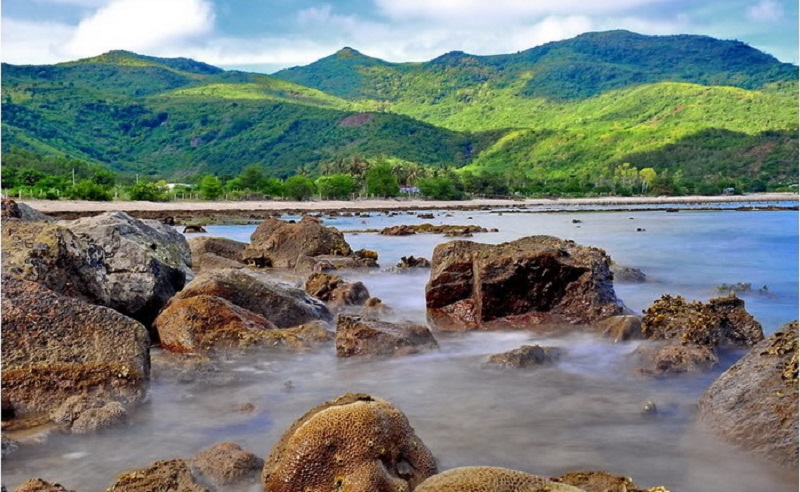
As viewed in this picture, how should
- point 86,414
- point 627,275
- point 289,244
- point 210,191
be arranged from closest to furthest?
1. point 86,414
2. point 627,275
3. point 289,244
4. point 210,191

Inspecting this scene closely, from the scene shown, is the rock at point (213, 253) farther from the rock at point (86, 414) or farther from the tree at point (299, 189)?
the tree at point (299, 189)

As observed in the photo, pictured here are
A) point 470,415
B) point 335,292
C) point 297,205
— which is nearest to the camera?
point 470,415

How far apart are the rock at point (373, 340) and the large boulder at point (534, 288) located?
2.34 meters

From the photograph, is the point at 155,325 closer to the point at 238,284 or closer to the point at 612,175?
the point at 238,284

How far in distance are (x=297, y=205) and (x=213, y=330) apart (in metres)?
82.3

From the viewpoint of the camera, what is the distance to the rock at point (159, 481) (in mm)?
5168

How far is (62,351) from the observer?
8.00 meters

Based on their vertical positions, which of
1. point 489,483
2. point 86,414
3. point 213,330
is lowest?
point 86,414

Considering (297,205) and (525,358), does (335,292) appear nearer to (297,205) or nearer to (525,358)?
(525,358)

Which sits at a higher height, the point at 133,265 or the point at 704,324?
the point at 133,265

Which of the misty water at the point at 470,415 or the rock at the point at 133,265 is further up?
the rock at the point at 133,265

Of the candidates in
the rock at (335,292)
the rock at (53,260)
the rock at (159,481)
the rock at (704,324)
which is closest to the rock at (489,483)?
the rock at (159,481)

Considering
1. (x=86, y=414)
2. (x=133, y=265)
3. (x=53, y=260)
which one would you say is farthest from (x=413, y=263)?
(x=86, y=414)

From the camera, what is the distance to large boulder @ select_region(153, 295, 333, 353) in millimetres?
10289
